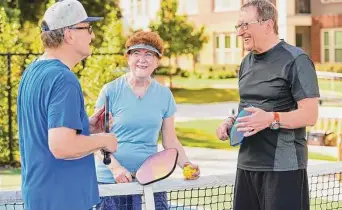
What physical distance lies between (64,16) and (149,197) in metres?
1.29

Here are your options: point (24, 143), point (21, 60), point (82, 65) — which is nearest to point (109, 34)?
point (82, 65)

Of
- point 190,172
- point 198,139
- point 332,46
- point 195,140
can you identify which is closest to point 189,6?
point 332,46

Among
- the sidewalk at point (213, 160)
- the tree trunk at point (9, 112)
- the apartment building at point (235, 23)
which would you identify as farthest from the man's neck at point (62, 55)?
the apartment building at point (235, 23)

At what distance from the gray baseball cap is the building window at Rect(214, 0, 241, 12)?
42342mm

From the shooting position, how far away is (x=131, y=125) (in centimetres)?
490

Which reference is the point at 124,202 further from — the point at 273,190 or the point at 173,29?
the point at 173,29

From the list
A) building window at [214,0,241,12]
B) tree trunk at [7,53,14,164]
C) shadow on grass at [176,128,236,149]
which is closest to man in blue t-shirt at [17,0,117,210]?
tree trunk at [7,53,14,164]

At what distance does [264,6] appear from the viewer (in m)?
4.52

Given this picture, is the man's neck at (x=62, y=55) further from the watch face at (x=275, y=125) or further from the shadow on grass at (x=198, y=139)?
the shadow on grass at (x=198, y=139)

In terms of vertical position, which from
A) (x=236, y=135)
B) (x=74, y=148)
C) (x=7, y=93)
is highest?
(x=74, y=148)

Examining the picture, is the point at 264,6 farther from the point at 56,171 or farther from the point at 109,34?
the point at 109,34

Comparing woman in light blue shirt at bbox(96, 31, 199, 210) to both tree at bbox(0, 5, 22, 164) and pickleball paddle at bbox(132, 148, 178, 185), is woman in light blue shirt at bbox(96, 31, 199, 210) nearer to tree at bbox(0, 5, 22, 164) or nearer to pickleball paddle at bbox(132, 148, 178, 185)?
pickleball paddle at bbox(132, 148, 178, 185)

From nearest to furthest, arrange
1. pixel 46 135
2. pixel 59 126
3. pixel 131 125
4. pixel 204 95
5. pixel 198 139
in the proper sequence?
1. pixel 59 126
2. pixel 46 135
3. pixel 131 125
4. pixel 198 139
5. pixel 204 95

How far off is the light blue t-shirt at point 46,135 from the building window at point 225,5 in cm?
4251
